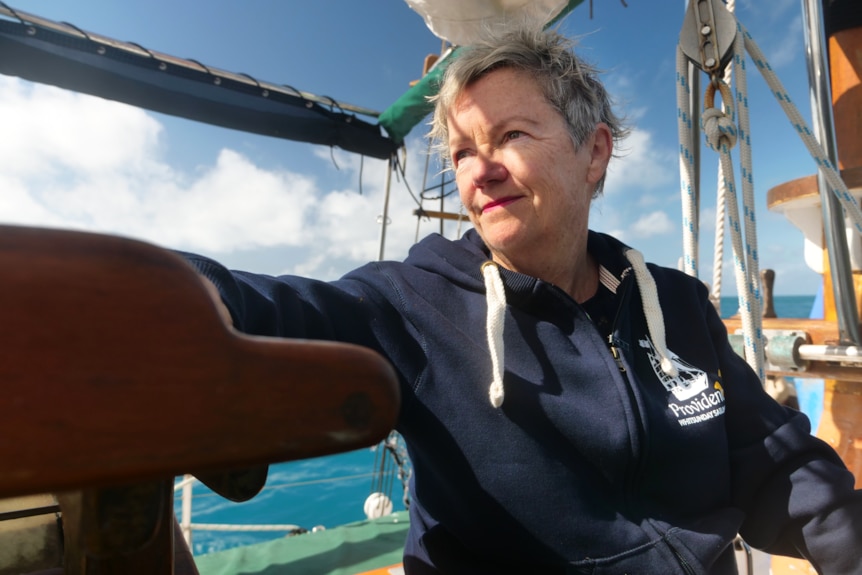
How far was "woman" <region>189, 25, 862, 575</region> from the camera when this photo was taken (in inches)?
30.2

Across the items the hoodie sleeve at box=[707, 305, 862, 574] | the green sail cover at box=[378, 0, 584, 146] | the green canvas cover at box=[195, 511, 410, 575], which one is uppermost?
the green sail cover at box=[378, 0, 584, 146]

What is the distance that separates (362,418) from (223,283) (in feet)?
1.16

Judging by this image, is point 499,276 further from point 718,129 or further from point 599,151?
point 718,129

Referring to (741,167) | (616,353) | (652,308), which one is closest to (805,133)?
(741,167)

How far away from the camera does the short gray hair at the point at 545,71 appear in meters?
0.95

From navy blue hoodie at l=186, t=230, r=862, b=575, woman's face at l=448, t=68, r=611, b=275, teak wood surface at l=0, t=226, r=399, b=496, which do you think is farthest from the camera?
woman's face at l=448, t=68, r=611, b=275

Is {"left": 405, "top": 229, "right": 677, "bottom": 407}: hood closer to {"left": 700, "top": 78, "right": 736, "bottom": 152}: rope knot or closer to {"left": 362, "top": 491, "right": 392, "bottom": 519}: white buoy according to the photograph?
{"left": 700, "top": 78, "right": 736, "bottom": 152}: rope knot

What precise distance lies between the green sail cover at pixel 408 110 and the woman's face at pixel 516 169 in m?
1.38

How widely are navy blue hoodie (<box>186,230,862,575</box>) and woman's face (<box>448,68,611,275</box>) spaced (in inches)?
3.0

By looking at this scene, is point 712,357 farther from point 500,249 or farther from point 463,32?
point 463,32

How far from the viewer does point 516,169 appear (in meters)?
0.89

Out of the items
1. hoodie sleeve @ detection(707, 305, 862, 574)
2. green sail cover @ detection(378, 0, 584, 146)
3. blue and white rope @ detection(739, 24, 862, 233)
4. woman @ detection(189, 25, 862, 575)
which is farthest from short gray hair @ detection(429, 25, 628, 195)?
green sail cover @ detection(378, 0, 584, 146)

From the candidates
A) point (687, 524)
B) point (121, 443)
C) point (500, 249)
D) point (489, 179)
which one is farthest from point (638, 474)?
point (121, 443)

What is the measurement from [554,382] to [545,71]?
0.55 metres
